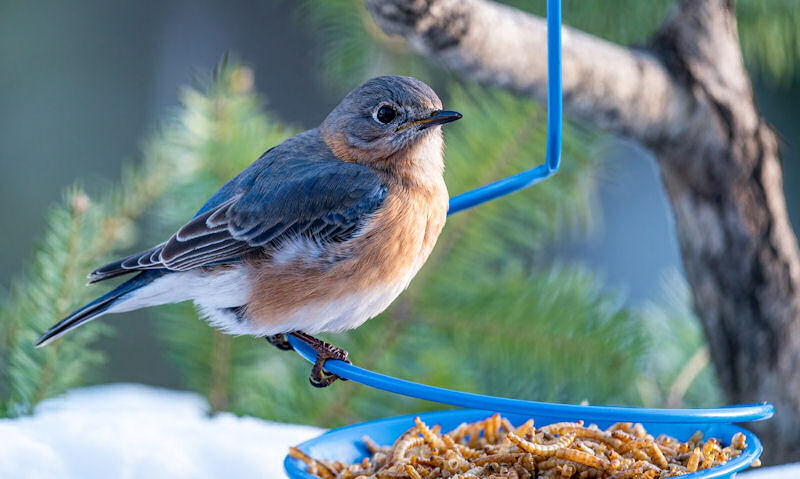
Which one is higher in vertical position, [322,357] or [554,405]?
[322,357]

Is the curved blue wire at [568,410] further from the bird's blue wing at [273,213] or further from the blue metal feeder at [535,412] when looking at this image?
the bird's blue wing at [273,213]

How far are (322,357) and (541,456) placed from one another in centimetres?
31

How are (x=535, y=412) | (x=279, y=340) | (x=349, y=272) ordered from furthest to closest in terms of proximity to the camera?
(x=279, y=340) < (x=349, y=272) < (x=535, y=412)

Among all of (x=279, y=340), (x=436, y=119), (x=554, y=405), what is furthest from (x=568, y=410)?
(x=279, y=340)

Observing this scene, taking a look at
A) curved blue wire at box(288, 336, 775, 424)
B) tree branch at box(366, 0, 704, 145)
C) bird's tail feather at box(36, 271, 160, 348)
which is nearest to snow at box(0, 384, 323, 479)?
bird's tail feather at box(36, 271, 160, 348)

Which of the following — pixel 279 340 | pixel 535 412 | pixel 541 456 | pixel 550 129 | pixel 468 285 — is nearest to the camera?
pixel 535 412

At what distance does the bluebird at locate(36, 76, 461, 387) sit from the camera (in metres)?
1.25

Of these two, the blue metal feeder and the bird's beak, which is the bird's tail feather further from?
the bird's beak

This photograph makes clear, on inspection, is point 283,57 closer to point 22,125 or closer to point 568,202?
point 22,125

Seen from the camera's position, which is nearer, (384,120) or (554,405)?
(554,405)

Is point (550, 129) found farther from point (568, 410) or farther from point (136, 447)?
point (136, 447)

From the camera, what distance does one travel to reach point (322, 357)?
45.2 inches

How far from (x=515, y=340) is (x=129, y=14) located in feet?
12.7

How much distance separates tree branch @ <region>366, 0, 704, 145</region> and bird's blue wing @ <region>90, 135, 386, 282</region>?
24cm
